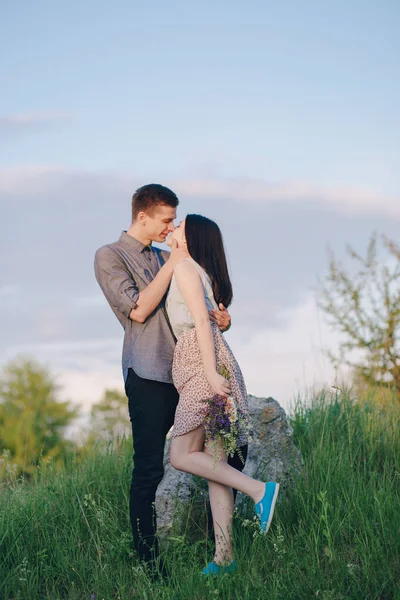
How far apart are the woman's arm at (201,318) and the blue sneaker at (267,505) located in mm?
697

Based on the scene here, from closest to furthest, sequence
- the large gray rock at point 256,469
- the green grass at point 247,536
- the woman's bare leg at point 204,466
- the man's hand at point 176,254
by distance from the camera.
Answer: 1. the green grass at point 247,536
2. the woman's bare leg at point 204,466
3. the man's hand at point 176,254
4. the large gray rock at point 256,469

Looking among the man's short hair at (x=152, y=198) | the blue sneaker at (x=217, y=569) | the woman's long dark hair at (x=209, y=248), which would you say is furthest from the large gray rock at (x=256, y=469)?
the man's short hair at (x=152, y=198)

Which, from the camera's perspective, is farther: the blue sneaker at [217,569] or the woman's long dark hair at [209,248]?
the woman's long dark hair at [209,248]

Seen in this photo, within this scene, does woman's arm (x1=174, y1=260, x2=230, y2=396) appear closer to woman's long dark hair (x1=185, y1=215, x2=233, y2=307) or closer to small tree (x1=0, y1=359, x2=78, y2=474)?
woman's long dark hair (x1=185, y1=215, x2=233, y2=307)

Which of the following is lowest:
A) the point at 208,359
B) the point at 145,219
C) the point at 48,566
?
the point at 48,566

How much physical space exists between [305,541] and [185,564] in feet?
2.94

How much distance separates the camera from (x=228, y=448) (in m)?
4.92

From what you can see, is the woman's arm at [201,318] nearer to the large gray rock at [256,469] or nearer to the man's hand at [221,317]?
the man's hand at [221,317]

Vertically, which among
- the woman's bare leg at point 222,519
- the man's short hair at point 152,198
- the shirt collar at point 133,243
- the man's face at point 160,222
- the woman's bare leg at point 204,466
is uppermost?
the man's short hair at point 152,198

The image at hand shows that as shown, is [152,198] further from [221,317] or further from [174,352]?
[174,352]

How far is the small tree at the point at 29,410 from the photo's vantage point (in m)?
27.4

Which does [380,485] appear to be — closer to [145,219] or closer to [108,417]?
[145,219]

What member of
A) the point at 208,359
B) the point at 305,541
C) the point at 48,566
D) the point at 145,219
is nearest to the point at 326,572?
the point at 305,541

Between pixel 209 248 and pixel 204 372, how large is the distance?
0.87 m
